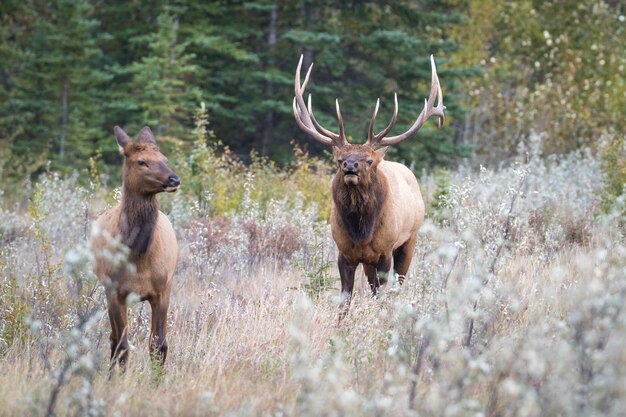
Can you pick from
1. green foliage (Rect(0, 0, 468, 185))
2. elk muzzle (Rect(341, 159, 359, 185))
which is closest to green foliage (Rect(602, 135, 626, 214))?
elk muzzle (Rect(341, 159, 359, 185))

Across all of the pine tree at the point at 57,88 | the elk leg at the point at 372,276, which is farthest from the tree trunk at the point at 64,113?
the elk leg at the point at 372,276

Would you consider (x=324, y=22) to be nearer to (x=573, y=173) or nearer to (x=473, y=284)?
(x=573, y=173)

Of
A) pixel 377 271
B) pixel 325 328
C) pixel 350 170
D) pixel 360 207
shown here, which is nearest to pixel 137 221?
pixel 325 328

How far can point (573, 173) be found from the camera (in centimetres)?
1335

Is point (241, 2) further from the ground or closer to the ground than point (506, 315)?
further from the ground

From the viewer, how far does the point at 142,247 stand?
5984 mm

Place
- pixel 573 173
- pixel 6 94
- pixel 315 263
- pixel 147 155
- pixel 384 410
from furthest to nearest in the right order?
pixel 6 94 < pixel 573 173 < pixel 315 263 < pixel 147 155 < pixel 384 410

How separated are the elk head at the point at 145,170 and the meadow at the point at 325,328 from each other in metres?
0.70

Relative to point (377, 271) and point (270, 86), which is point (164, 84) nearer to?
point (270, 86)

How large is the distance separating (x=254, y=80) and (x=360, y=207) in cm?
1315

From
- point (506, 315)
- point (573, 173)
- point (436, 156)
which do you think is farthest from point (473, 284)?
point (436, 156)

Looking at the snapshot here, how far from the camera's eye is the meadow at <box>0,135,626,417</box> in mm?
4062

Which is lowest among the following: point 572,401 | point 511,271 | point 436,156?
point 436,156

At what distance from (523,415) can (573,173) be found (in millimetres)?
10371
